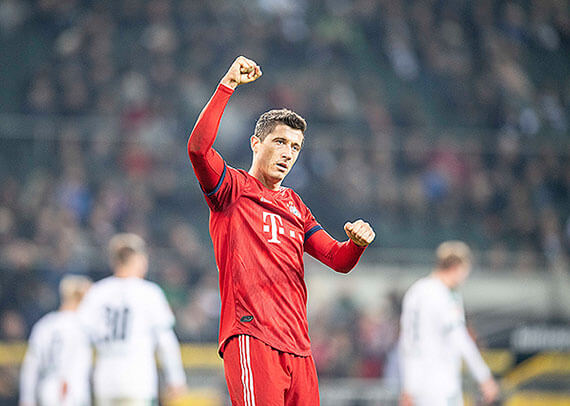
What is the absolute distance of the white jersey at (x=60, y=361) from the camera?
898 cm

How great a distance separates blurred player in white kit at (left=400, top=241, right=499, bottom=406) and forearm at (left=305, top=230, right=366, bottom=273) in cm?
376

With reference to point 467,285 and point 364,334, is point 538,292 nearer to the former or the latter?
point 467,285

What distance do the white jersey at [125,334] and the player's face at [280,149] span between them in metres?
3.77

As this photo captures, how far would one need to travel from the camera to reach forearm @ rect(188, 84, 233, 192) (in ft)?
12.4

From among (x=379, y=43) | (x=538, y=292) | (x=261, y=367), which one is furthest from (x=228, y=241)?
(x=379, y=43)

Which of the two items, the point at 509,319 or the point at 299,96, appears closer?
the point at 509,319

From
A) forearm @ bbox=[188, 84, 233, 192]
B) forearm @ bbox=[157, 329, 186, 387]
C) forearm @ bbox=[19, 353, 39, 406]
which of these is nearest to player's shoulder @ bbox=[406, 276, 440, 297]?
forearm @ bbox=[157, 329, 186, 387]

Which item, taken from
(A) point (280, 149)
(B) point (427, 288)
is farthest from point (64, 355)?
(A) point (280, 149)

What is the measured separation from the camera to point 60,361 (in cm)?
912

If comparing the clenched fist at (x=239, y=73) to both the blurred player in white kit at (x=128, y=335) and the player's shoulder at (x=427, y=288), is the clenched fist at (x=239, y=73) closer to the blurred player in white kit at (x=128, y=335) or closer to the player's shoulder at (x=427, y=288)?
the blurred player in white kit at (x=128, y=335)

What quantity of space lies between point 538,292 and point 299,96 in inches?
214

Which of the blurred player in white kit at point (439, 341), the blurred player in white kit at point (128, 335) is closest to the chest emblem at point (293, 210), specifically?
the blurred player in white kit at point (128, 335)

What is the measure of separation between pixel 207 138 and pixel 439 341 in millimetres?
4898

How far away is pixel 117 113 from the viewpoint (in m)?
13.9
